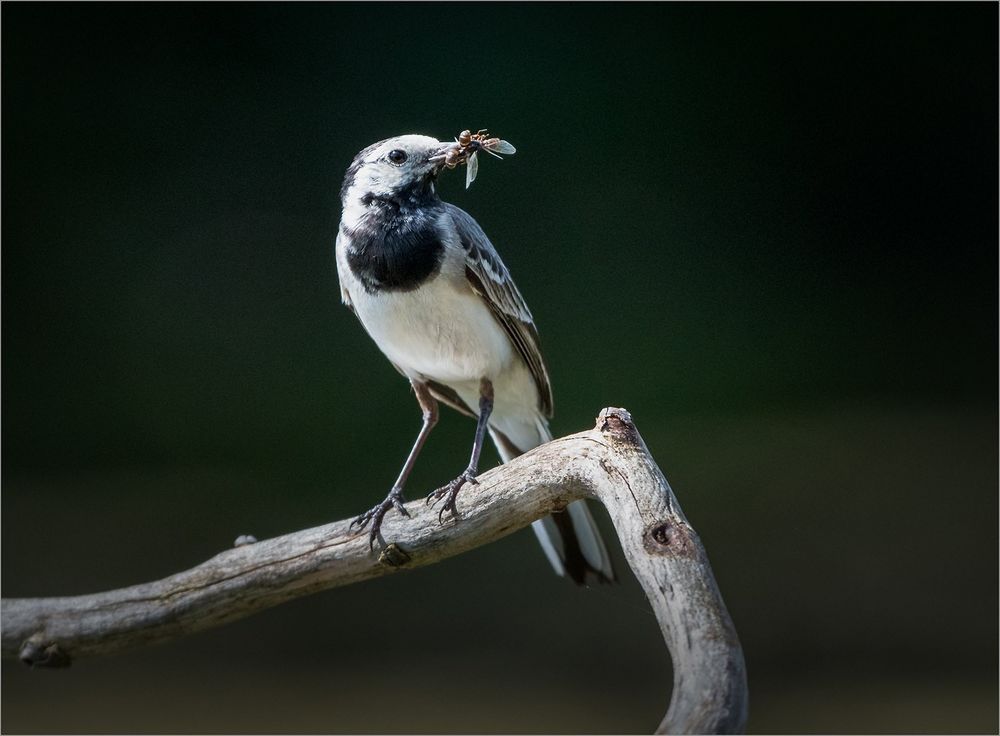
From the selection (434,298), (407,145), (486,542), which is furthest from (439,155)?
(486,542)

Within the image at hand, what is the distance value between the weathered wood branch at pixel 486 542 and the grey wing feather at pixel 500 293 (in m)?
0.34

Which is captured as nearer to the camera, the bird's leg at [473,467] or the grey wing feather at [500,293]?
the bird's leg at [473,467]

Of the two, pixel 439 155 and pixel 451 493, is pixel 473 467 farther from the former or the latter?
pixel 439 155

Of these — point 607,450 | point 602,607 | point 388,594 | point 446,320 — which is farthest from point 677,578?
point 388,594

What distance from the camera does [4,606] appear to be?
1.65 metres

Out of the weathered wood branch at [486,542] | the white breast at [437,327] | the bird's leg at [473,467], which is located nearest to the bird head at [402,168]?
the white breast at [437,327]

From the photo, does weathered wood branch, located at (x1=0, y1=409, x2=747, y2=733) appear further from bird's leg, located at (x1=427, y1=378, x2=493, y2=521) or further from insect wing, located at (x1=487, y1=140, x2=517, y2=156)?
insect wing, located at (x1=487, y1=140, x2=517, y2=156)

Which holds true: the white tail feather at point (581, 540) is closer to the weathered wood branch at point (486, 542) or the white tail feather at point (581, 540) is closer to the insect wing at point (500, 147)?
the weathered wood branch at point (486, 542)

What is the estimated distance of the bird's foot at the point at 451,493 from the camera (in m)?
1.42

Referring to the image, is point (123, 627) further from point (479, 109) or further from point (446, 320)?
point (479, 109)

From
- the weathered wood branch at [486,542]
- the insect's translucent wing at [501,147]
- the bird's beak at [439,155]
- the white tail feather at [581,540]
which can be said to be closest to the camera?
the weathered wood branch at [486,542]

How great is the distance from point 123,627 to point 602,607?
1.45 m

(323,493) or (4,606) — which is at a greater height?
(323,493)

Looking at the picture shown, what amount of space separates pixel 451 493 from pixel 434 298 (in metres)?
0.31
